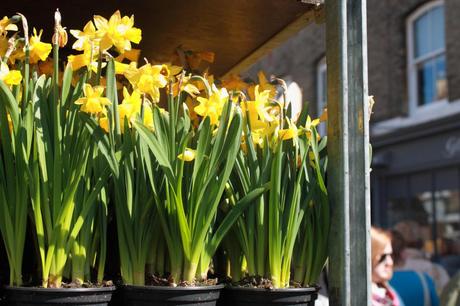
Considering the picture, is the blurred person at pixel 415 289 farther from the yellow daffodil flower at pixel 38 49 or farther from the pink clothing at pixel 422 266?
the yellow daffodil flower at pixel 38 49

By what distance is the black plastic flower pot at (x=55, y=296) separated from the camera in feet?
4.16

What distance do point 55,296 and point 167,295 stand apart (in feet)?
0.69

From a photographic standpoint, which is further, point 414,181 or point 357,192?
point 414,181

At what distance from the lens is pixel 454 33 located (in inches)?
400

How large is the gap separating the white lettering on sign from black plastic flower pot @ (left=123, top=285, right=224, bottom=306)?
9.29m

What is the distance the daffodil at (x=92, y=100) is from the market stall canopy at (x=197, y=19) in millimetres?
590

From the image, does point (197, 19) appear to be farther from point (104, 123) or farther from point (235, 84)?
point (104, 123)

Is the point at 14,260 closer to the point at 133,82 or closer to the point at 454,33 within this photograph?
the point at 133,82

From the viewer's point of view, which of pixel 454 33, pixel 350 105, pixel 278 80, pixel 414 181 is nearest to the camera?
pixel 350 105

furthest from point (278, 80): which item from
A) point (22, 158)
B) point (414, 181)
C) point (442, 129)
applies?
point (414, 181)

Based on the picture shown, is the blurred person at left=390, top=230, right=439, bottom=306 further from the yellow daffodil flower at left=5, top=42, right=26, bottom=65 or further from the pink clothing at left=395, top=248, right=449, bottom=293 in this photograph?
the yellow daffodil flower at left=5, top=42, right=26, bottom=65

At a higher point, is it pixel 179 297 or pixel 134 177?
pixel 134 177

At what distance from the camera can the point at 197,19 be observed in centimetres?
196

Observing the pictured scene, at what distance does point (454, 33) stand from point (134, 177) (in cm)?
967
